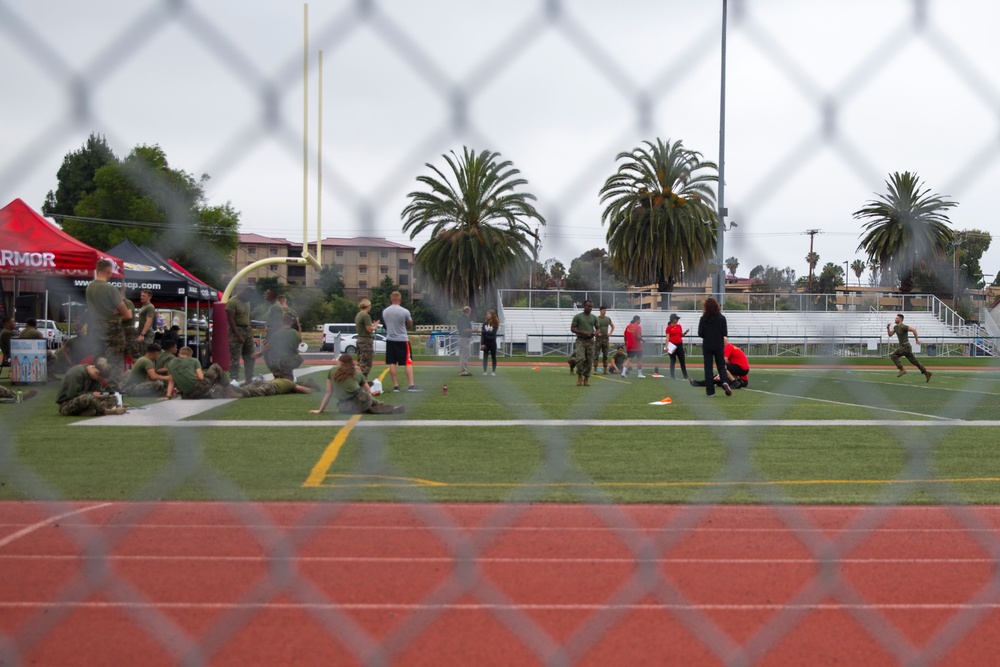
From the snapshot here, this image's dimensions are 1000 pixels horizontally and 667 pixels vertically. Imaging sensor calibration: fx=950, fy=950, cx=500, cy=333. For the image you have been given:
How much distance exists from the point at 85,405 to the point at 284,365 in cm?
284

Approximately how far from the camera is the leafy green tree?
138cm

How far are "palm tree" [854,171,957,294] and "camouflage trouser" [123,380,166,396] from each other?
11560 millimetres

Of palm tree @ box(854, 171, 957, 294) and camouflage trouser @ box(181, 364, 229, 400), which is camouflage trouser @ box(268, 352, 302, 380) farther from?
palm tree @ box(854, 171, 957, 294)

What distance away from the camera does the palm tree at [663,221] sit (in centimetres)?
186

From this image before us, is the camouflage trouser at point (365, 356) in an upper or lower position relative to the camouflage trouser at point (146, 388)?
upper

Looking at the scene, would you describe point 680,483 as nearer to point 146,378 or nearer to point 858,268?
point 858,268

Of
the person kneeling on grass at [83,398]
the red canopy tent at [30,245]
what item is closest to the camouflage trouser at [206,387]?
the person kneeling on grass at [83,398]

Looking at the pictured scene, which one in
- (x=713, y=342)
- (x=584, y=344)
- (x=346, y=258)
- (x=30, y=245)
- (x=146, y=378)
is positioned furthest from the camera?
(x=584, y=344)

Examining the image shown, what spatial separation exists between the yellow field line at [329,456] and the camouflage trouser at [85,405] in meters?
2.72

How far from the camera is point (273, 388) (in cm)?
1295

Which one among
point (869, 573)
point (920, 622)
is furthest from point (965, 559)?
point (920, 622)

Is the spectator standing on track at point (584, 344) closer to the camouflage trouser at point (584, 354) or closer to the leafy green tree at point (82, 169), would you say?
the camouflage trouser at point (584, 354)

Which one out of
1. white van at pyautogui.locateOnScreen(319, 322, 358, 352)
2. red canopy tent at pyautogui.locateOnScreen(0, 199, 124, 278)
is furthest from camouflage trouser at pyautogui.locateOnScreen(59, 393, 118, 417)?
red canopy tent at pyautogui.locateOnScreen(0, 199, 124, 278)

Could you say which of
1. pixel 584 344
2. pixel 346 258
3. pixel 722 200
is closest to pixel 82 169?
pixel 346 258
